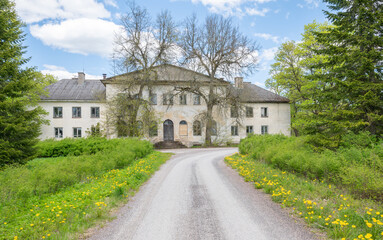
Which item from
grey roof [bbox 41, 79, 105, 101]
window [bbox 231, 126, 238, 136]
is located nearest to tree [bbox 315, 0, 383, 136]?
window [bbox 231, 126, 238, 136]

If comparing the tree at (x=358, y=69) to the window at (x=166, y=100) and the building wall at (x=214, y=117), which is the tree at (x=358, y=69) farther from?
the window at (x=166, y=100)

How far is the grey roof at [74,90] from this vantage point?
108ft

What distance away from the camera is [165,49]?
1119 inches

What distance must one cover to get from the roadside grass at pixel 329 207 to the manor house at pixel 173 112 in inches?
917

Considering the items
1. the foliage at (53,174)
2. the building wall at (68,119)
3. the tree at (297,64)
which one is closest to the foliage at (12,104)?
the foliage at (53,174)

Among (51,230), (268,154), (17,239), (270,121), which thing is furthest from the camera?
(270,121)

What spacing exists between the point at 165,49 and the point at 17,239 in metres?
26.6

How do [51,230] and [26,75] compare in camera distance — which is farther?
[26,75]

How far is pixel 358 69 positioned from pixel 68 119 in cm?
3424

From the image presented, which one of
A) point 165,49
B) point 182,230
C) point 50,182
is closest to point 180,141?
point 165,49

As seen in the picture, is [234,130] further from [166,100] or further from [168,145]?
[166,100]

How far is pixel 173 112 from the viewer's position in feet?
108

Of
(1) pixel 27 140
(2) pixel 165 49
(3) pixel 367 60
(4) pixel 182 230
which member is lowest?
(4) pixel 182 230

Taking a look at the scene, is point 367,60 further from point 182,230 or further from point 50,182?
point 50,182
